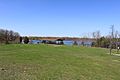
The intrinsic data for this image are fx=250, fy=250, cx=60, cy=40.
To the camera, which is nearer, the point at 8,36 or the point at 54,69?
the point at 54,69

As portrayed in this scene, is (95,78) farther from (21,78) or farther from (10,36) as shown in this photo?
(10,36)

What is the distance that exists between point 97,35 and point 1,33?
42.2m

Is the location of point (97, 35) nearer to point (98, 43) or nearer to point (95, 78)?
point (98, 43)

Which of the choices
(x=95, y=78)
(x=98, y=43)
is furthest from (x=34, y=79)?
(x=98, y=43)

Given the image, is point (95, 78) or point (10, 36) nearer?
point (95, 78)

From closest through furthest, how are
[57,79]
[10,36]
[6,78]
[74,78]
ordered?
[6,78], [57,79], [74,78], [10,36]

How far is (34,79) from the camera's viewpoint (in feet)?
42.2

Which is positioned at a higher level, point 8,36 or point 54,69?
point 8,36

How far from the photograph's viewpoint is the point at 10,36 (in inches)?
4247

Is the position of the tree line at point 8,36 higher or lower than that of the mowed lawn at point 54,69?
higher

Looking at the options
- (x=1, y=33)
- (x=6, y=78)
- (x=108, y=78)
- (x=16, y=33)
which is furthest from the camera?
(x=16, y=33)

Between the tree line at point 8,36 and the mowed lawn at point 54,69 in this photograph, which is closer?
the mowed lawn at point 54,69

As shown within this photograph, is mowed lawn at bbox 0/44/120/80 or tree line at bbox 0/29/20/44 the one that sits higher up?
tree line at bbox 0/29/20/44

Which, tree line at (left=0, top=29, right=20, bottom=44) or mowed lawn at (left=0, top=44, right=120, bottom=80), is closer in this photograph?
mowed lawn at (left=0, top=44, right=120, bottom=80)
